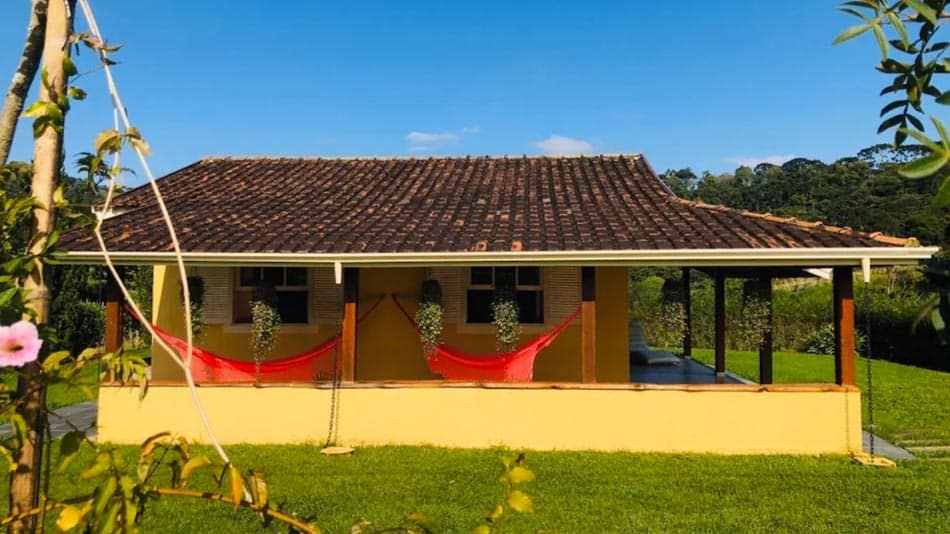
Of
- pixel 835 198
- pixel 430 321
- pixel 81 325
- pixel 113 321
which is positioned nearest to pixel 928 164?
pixel 430 321

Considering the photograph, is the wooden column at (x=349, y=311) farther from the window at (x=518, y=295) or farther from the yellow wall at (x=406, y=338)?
the window at (x=518, y=295)

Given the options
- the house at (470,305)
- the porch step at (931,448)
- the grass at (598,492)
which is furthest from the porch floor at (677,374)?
the grass at (598,492)

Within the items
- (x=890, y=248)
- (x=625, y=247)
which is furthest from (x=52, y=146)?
(x=890, y=248)

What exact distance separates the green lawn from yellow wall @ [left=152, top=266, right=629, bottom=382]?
13.5 ft

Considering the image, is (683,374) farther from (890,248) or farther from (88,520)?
(88,520)

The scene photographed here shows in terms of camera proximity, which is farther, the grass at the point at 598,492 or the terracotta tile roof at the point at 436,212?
the terracotta tile roof at the point at 436,212

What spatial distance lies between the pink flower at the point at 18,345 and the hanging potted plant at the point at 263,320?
7947 mm

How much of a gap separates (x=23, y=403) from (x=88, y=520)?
0.34 meters

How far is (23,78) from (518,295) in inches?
355

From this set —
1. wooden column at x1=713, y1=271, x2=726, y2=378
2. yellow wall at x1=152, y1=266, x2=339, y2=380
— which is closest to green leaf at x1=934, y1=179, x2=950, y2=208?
yellow wall at x1=152, y1=266, x2=339, y2=380

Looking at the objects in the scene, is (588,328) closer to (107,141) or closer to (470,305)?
(470,305)

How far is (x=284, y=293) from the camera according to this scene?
35.0ft

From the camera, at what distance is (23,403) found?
149cm

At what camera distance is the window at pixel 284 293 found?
10625mm
